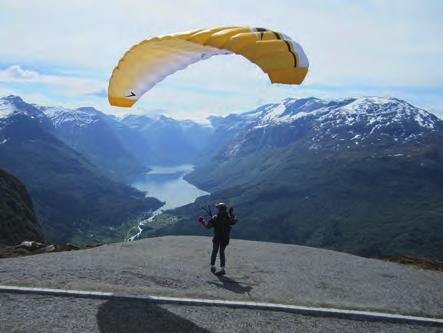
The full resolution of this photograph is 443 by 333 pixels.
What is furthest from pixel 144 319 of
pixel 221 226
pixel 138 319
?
pixel 221 226

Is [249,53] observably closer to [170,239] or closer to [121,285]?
[121,285]

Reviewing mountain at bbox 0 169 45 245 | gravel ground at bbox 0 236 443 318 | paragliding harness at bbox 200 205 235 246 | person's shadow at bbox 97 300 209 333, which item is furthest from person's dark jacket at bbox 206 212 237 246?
mountain at bbox 0 169 45 245

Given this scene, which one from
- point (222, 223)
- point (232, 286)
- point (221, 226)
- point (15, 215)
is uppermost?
point (222, 223)

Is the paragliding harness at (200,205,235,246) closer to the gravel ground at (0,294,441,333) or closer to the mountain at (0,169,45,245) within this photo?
the gravel ground at (0,294,441,333)

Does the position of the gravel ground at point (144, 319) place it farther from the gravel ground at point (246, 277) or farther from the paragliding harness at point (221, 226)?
the paragliding harness at point (221, 226)

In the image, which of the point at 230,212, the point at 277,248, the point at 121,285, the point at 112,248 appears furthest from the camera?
the point at 277,248

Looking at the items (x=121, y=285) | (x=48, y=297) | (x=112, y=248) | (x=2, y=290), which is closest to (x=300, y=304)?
(x=121, y=285)

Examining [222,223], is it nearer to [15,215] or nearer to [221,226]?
[221,226]
